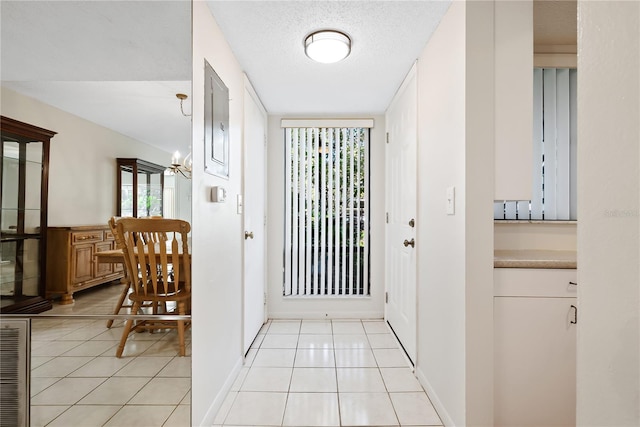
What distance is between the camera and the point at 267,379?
2.23m

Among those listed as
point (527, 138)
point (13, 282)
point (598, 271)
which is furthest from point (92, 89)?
point (527, 138)

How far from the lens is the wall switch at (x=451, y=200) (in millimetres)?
1642

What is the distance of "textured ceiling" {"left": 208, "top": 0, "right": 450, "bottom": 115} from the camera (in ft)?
5.67

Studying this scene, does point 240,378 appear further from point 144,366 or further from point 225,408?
point 144,366

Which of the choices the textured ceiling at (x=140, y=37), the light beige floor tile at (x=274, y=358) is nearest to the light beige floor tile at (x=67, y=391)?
the textured ceiling at (x=140, y=37)

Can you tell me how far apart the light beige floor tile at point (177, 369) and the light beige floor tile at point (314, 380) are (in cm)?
84

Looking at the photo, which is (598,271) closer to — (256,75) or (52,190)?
(52,190)

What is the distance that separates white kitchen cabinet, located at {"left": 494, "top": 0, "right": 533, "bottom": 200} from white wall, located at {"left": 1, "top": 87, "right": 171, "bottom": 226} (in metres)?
1.70

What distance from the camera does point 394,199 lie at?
3.08 m

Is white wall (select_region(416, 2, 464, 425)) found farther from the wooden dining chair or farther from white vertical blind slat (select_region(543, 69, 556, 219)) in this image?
the wooden dining chair

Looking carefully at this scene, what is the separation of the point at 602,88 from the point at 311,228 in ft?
10.5

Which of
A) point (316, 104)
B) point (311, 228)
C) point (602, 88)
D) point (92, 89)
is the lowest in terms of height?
point (311, 228)

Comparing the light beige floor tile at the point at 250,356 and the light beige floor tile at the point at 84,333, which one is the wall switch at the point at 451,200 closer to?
the light beige floor tile at the point at 84,333

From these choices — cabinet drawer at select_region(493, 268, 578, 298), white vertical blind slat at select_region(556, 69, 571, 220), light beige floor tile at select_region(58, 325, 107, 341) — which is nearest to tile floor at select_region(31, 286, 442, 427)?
light beige floor tile at select_region(58, 325, 107, 341)
